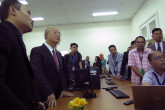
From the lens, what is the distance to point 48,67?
1641mm

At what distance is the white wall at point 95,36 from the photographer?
24.8ft

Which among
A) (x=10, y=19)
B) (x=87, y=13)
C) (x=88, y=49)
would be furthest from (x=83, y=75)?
(x=88, y=49)

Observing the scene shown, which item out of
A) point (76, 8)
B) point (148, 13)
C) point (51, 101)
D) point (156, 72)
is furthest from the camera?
point (76, 8)

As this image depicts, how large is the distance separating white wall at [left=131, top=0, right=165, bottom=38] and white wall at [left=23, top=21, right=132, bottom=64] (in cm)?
65

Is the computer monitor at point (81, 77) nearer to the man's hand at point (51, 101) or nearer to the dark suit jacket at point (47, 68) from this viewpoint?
the dark suit jacket at point (47, 68)

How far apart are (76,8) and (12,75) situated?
5.16m

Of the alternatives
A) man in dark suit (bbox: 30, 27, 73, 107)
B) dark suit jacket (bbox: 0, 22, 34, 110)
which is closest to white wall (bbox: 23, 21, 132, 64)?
man in dark suit (bbox: 30, 27, 73, 107)

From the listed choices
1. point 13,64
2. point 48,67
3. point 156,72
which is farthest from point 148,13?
point 13,64

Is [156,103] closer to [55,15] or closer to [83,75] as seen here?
[83,75]

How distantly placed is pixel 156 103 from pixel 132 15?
6.69m

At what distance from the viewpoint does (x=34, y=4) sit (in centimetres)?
486

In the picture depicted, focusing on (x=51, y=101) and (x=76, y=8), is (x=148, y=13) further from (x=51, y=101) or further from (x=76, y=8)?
(x=51, y=101)

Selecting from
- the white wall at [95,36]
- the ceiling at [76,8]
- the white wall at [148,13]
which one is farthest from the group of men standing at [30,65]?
the white wall at [95,36]

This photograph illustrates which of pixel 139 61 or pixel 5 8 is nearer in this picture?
pixel 5 8
